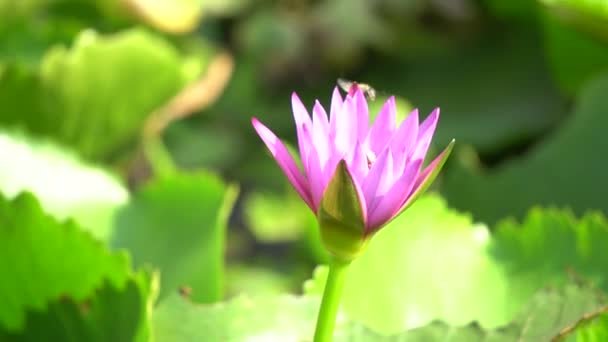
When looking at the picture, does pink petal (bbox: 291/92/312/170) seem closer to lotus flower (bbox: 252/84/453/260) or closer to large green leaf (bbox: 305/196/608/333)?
lotus flower (bbox: 252/84/453/260)

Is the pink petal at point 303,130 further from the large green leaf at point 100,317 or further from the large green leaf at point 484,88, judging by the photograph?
A: the large green leaf at point 484,88

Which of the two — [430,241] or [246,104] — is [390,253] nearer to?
[430,241]

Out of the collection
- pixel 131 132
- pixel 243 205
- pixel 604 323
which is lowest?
pixel 604 323

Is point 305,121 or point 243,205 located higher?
point 243,205

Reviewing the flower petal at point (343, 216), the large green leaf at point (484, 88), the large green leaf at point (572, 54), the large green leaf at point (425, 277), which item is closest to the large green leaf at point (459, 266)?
the large green leaf at point (425, 277)

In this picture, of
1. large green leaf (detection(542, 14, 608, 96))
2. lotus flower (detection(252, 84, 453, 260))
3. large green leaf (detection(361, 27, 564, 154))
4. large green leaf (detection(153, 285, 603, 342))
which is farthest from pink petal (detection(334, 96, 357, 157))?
large green leaf (detection(361, 27, 564, 154))

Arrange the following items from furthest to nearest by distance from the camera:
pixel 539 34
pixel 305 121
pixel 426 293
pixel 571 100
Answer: pixel 539 34, pixel 571 100, pixel 426 293, pixel 305 121

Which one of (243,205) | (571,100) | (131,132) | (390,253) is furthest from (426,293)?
(243,205)

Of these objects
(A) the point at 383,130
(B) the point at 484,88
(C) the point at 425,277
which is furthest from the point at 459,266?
(B) the point at 484,88
